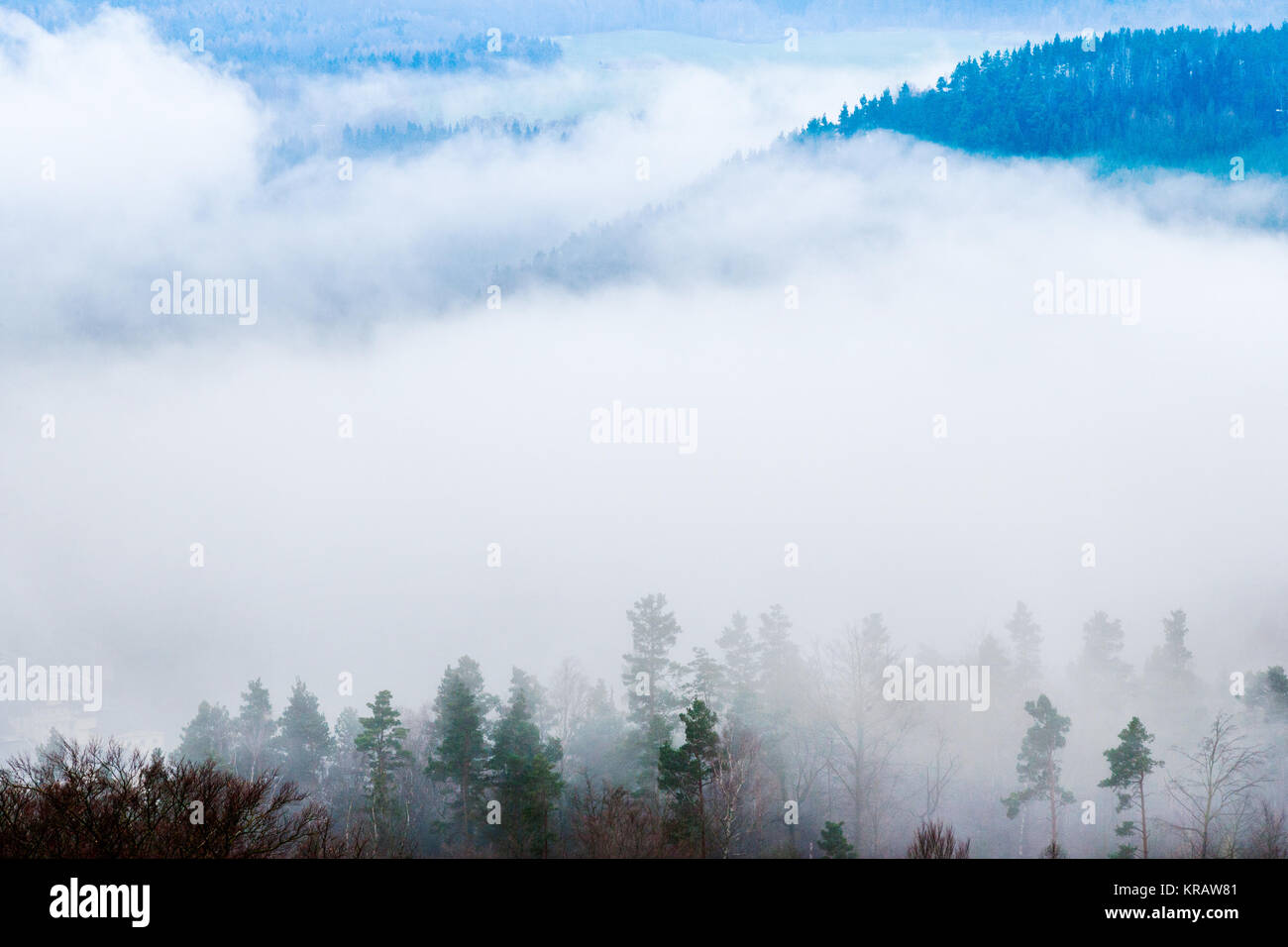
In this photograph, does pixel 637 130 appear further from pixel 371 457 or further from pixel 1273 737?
pixel 1273 737

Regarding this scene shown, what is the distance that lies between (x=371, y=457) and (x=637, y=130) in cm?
5849

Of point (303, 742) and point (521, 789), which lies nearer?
point (521, 789)

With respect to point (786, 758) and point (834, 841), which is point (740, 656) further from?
point (834, 841)

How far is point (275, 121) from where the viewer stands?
469ft

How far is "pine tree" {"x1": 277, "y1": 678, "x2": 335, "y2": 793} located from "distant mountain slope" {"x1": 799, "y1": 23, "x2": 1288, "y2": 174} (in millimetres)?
101953

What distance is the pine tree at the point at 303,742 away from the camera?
5370 centimetres

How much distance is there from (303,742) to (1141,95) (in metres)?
114

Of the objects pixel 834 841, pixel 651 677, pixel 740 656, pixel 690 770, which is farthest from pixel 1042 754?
pixel 690 770

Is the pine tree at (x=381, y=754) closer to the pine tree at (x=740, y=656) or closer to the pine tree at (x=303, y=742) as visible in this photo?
the pine tree at (x=303, y=742)

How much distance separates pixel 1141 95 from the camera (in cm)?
12419

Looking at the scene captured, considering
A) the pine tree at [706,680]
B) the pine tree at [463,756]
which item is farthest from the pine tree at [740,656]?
the pine tree at [463,756]

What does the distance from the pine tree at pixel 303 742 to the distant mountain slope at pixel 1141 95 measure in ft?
334

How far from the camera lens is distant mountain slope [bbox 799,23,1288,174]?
119 m
